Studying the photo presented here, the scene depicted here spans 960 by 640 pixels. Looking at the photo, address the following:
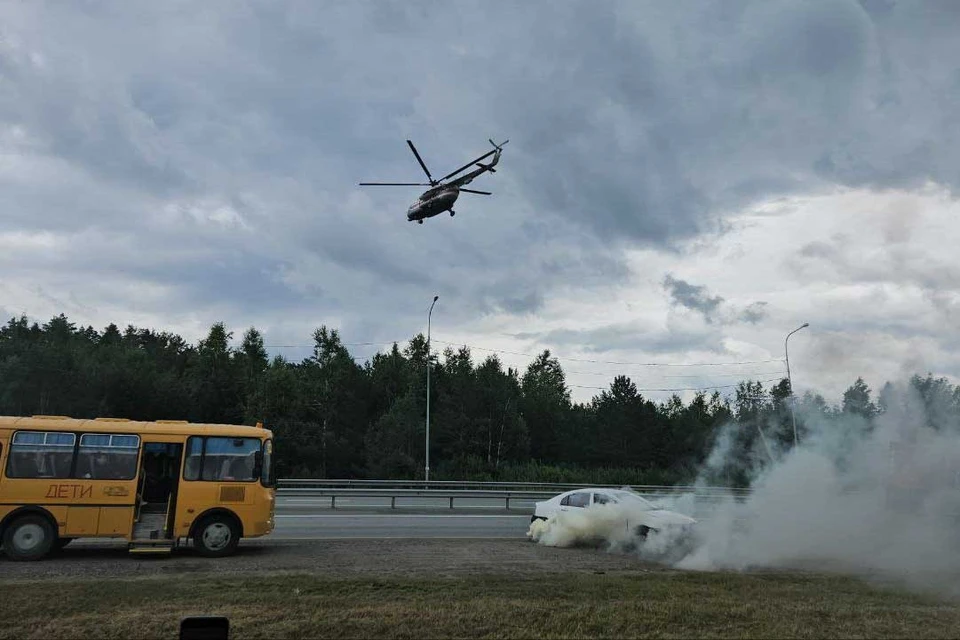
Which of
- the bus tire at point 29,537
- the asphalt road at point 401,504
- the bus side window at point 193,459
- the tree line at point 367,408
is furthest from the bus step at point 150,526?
the tree line at point 367,408

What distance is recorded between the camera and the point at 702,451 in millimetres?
39406

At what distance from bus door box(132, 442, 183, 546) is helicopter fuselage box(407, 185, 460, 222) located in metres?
10.2

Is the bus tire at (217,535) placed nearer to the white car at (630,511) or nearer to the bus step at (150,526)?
the bus step at (150,526)

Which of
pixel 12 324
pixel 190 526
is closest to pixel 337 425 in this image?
pixel 12 324

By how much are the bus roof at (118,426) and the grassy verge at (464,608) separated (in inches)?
163

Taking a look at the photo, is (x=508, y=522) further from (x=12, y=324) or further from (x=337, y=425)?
(x=12, y=324)

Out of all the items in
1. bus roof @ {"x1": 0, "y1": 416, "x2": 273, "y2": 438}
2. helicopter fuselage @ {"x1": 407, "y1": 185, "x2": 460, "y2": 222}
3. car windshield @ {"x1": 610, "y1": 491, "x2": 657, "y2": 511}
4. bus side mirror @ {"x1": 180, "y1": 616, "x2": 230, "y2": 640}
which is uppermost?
helicopter fuselage @ {"x1": 407, "y1": 185, "x2": 460, "y2": 222}

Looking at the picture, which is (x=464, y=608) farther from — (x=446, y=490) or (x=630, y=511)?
(x=446, y=490)

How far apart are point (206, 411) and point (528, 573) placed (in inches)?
2074

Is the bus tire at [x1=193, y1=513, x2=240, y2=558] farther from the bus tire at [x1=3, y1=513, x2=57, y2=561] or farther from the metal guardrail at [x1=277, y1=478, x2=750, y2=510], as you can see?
the metal guardrail at [x1=277, y1=478, x2=750, y2=510]

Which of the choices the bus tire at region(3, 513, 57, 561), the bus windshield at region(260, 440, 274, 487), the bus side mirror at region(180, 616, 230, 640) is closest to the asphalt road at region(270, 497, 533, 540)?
the bus windshield at region(260, 440, 274, 487)

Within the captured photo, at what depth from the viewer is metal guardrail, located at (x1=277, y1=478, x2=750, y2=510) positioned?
29373 mm

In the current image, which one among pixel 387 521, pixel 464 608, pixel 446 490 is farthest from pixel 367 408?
pixel 464 608

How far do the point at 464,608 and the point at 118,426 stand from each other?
9.33 m
